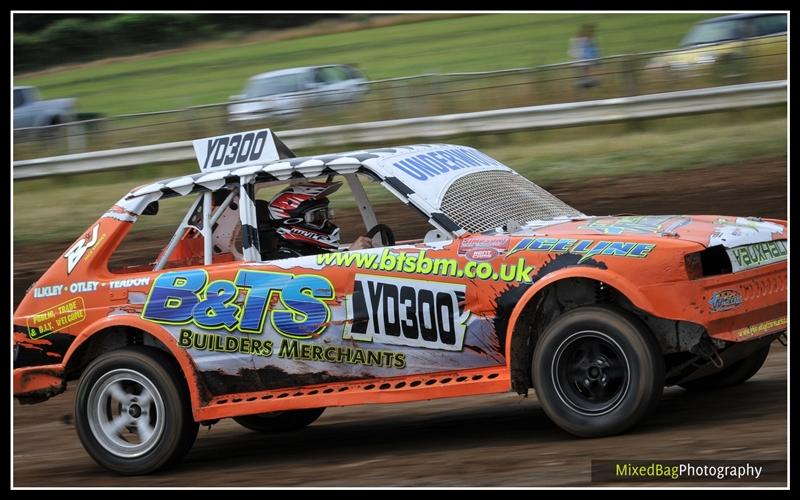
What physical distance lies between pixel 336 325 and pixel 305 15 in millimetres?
14142

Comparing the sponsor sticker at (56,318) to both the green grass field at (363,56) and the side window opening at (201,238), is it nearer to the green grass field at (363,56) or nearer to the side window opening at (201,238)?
the side window opening at (201,238)

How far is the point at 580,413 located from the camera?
604 centimetres

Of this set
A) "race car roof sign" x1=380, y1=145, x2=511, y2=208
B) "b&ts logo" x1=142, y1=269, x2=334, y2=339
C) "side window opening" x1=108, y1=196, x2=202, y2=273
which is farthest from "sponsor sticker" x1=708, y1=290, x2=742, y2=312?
"side window opening" x1=108, y1=196, x2=202, y2=273

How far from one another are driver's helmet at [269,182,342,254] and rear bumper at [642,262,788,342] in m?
2.32

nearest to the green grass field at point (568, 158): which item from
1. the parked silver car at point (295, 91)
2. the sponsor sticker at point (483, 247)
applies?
the parked silver car at point (295, 91)

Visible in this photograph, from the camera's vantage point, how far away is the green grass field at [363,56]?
16891 mm

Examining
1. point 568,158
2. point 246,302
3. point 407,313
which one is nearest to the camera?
point 407,313

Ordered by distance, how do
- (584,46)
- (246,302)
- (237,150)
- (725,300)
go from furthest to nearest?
(584,46) → (237,150) → (246,302) → (725,300)

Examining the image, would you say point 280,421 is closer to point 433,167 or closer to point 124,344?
point 124,344

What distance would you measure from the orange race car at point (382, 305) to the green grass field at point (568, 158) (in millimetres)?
A: 6472

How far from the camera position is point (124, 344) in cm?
720

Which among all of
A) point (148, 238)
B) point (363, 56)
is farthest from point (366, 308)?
point (363, 56)

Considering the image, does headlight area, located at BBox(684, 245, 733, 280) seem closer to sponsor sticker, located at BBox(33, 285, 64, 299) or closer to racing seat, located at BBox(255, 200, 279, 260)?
racing seat, located at BBox(255, 200, 279, 260)

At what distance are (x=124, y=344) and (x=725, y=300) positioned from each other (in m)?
3.72
